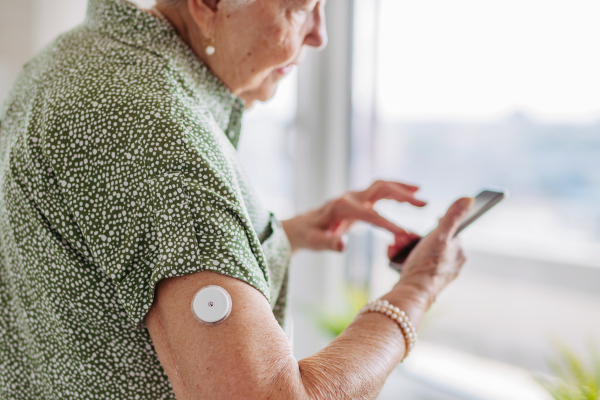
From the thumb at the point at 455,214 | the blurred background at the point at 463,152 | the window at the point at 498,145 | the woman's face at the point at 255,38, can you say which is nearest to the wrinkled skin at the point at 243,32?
the woman's face at the point at 255,38

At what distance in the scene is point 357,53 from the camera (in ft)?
6.73

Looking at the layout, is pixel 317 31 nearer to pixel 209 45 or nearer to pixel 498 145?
pixel 209 45

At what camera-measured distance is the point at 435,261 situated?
0.81m

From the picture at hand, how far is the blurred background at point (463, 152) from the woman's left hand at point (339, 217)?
2.25ft

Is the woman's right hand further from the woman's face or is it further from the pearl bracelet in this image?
the woman's face

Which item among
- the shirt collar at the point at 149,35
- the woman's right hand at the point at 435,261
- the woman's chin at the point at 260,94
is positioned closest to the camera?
the shirt collar at the point at 149,35

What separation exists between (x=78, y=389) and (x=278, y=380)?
1.09 ft

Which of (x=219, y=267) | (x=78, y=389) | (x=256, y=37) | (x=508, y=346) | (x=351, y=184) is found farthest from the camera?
(x=351, y=184)

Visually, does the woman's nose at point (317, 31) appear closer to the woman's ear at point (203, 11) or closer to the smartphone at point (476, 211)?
the woman's ear at point (203, 11)

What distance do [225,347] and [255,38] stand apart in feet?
1.63

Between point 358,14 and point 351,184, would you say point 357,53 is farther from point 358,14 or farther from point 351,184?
point 351,184

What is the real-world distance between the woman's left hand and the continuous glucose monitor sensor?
0.62 m

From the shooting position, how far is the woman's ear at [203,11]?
0.72m

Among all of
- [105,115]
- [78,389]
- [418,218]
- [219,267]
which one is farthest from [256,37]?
[418,218]
